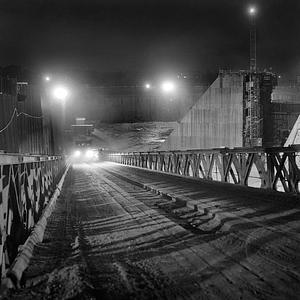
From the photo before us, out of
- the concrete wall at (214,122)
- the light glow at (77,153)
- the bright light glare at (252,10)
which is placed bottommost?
the light glow at (77,153)

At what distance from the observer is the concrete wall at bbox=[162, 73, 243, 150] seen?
124 ft

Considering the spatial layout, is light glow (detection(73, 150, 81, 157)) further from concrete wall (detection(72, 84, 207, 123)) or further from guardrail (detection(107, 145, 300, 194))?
guardrail (detection(107, 145, 300, 194))

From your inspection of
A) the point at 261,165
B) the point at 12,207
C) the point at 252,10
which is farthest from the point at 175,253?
the point at 252,10

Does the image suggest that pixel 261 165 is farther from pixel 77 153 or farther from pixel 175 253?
pixel 77 153

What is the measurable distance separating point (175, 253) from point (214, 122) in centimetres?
3456

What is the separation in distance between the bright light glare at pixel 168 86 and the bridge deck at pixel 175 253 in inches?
1204

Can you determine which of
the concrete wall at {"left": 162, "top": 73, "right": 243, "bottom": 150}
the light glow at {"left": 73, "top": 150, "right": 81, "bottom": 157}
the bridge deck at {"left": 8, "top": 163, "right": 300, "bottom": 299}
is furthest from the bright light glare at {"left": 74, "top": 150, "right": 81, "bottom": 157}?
the bridge deck at {"left": 8, "top": 163, "right": 300, "bottom": 299}

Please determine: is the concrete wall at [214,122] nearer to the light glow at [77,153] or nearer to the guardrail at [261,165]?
the guardrail at [261,165]

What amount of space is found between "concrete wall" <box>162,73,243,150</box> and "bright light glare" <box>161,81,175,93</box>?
3.40 metres

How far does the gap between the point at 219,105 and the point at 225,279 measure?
3633 centimetres

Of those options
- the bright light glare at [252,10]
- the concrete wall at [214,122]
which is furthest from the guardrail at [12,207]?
the bright light glare at [252,10]

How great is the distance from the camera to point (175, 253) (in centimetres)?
471

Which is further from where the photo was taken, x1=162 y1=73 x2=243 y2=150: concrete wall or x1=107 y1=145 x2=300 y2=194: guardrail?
x1=162 y1=73 x2=243 y2=150: concrete wall

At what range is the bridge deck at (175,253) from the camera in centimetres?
350
